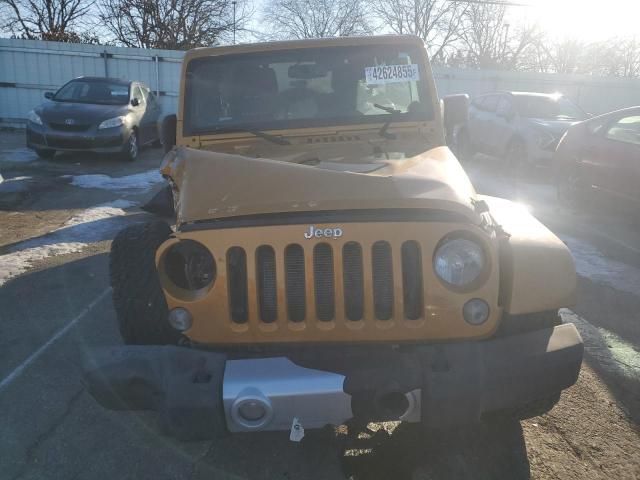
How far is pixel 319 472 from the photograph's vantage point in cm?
243

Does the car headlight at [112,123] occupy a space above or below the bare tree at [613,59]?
below

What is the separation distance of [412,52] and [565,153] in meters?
4.92

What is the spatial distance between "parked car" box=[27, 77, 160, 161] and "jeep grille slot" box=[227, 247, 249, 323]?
886 centimetres

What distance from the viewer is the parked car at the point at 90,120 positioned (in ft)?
32.6

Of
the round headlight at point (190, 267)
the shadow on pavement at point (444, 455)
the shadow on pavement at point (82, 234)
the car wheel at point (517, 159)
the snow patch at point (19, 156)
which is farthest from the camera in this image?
the snow patch at point (19, 156)

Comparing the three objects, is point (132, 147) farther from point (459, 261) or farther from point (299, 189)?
point (459, 261)

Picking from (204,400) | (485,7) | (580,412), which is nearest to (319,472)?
(204,400)

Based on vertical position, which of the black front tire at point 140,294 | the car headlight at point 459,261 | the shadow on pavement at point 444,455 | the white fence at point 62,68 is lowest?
the shadow on pavement at point 444,455

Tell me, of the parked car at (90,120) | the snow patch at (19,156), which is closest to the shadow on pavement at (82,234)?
the parked car at (90,120)

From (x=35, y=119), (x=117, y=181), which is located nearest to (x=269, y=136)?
(x=117, y=181)

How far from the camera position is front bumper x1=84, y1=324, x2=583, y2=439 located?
1965 mm

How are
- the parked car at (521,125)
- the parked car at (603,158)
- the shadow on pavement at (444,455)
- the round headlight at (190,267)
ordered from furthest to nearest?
the parked car at (521,125) < the parked car at (603,158) < the shadow on pavement at (444,455) < the round headlight at (190,267)

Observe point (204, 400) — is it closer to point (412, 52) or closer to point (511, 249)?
point (511, 249)

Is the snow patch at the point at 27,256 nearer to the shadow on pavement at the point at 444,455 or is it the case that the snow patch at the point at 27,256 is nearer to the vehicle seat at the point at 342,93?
the vehicle seat at the point at 342,93
